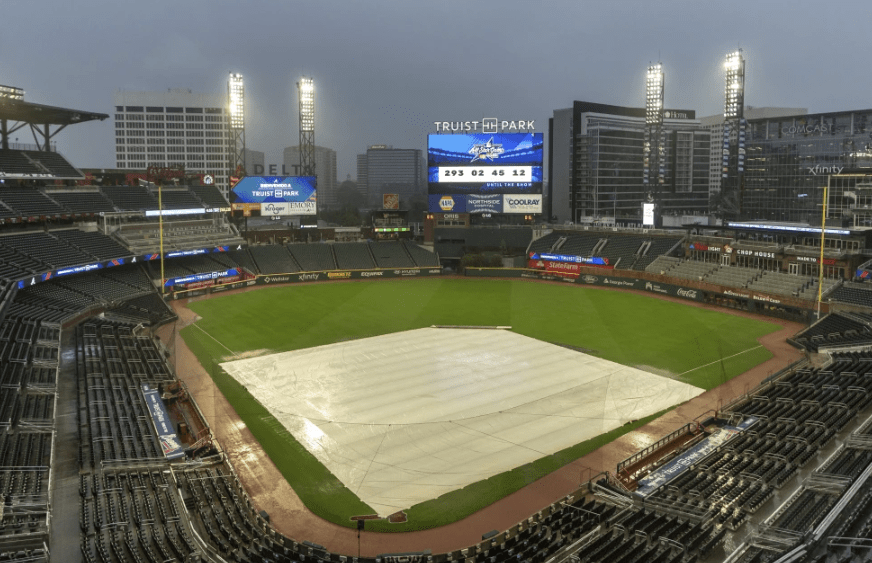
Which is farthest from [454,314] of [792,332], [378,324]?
[792,332]

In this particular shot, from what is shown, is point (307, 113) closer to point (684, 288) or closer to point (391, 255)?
point (391, 255)

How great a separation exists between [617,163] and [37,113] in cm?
10026

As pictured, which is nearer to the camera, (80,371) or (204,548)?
(204,548)

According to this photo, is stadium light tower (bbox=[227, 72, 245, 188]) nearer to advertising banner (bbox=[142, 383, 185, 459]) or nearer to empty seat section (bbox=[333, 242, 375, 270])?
empty seat section (bbox=[333, 242, 375, 270])

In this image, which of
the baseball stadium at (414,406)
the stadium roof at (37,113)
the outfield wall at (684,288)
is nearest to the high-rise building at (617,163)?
the outfield wall at (684,288)

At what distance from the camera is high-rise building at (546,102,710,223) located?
120 m

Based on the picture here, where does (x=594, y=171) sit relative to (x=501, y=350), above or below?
above

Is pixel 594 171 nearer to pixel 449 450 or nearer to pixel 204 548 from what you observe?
pixel 449 450

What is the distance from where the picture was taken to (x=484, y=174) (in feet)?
225

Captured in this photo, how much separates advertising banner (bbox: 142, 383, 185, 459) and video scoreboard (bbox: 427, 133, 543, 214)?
4516cm

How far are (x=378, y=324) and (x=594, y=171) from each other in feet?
281

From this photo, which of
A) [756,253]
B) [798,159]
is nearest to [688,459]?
[756,253]

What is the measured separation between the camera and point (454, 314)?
48312 millimetres

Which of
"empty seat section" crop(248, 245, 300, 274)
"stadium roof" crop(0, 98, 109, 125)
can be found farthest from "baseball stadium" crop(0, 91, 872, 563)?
"empty seat section" crop(248, 245, 300, 274)
